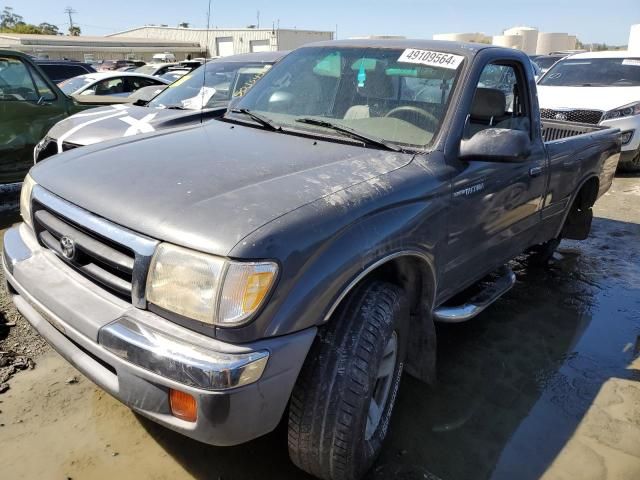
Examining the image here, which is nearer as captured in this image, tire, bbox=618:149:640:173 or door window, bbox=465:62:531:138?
door window, bbox=465:62:531:138

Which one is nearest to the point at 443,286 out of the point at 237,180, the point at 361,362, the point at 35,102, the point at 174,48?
the point at 361,362

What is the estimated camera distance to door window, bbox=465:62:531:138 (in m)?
3.29

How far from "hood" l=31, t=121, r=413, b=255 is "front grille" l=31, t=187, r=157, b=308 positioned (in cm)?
4

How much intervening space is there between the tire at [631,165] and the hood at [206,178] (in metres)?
8.12

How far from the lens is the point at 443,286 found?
A: 292 cm

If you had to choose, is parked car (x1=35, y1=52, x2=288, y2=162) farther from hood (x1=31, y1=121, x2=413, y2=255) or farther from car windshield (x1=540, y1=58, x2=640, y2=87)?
car windshield (x1=540, y1=58, x2=640, y2=87)

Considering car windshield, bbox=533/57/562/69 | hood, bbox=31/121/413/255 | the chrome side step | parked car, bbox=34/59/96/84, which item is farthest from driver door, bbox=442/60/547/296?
car windshield, bbox=533/57/562/69

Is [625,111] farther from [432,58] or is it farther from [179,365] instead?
[179,365]

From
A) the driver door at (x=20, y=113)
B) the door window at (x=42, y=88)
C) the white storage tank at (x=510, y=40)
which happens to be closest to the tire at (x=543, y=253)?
the driver door at (x=20, y=113)

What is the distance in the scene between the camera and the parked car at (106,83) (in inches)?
387

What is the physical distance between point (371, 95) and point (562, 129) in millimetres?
2858

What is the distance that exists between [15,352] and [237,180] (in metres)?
1.95

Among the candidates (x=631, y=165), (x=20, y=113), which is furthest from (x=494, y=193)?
(x=631, y=165)

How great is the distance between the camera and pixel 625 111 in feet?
28.5
